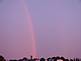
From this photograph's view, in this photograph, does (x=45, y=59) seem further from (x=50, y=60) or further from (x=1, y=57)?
(x=1, y=57)

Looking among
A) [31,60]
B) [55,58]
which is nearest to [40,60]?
[31,60]

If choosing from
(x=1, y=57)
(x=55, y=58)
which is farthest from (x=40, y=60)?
(x=1, y=57)

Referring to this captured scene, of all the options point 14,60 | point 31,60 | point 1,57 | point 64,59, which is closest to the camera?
point 1,57

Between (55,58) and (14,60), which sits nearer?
(55,58)

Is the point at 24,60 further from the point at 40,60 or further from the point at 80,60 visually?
the point at 80,60

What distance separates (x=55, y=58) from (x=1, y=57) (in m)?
23.5

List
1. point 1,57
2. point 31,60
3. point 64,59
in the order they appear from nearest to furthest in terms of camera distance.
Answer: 1. point 1,57
2. point 64,59
3. point 31,60

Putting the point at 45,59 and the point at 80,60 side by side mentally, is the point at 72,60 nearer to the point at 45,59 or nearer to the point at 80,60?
the point at 80,60

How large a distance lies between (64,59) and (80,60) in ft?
46.2

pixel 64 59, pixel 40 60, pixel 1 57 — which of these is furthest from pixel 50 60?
pixel 1 57

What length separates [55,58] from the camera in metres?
117

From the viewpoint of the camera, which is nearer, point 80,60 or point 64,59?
point 64,59

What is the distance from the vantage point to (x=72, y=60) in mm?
128500

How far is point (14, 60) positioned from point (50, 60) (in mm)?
17271
